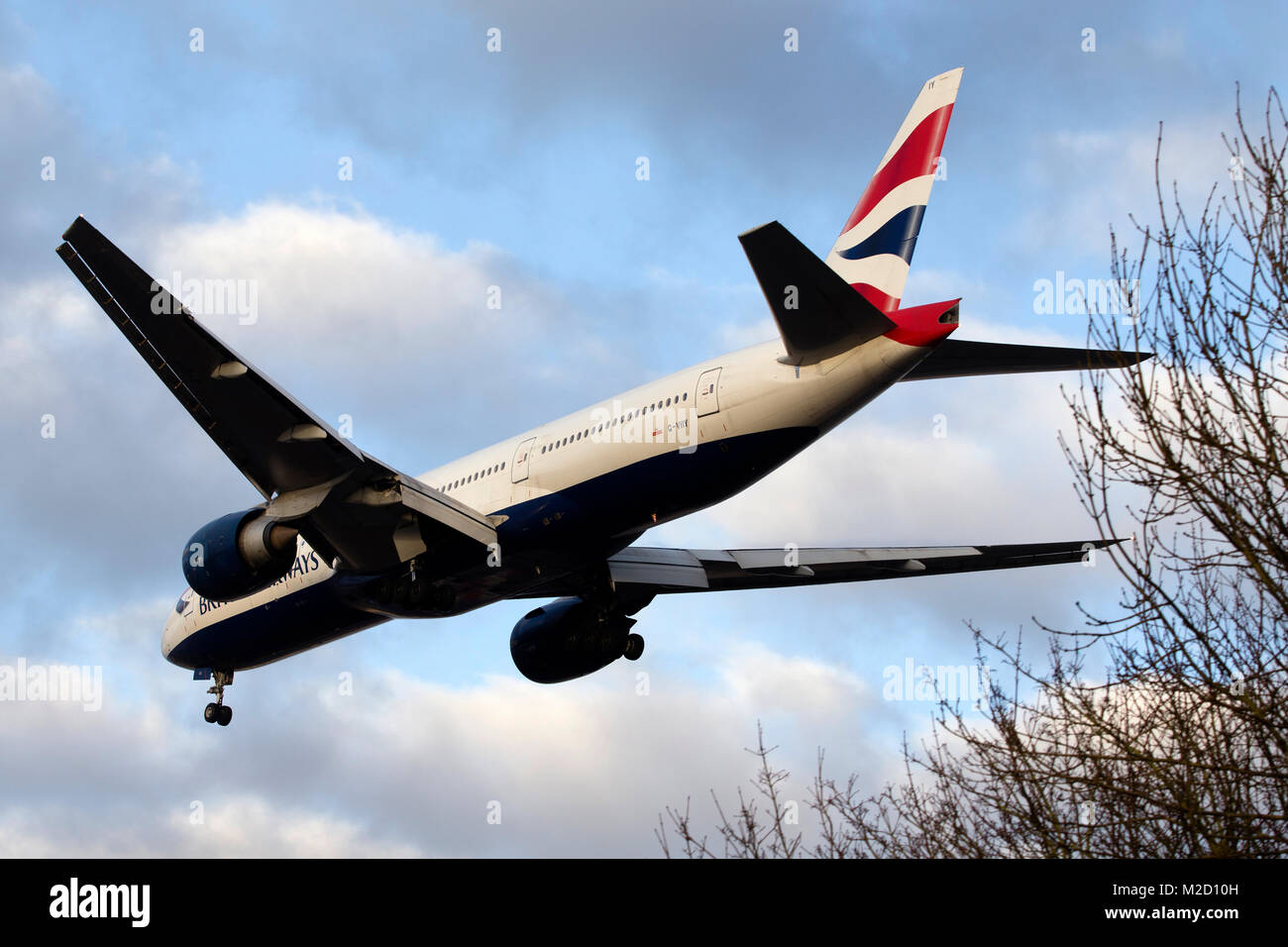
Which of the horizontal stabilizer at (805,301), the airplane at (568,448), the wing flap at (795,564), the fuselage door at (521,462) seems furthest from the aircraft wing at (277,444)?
the horizontal stabilizer at (805,301)

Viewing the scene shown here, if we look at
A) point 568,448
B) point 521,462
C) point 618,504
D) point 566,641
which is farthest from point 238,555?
point 566,641

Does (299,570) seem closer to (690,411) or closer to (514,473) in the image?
(514,473)

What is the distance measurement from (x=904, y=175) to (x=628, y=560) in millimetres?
10295

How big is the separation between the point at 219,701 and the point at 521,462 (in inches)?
439

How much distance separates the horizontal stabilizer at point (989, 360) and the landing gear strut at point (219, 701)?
1805 cm

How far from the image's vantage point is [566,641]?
29.7 metres

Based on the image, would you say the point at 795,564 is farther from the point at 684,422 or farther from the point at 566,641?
the point at 684,422

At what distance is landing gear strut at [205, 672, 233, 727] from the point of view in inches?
1223

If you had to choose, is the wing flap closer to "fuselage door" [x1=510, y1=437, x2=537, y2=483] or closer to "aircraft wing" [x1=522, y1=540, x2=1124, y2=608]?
"aircraft wing" [x1=522, y1=540, x2=1124, y2=608]

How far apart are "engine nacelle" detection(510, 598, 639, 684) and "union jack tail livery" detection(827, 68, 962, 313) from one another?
9811mm

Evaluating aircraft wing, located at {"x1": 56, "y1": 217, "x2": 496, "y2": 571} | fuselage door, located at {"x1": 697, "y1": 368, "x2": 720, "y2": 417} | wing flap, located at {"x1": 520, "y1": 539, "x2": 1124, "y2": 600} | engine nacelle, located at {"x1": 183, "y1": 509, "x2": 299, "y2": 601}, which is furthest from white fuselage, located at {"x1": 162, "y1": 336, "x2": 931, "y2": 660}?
wing flap, located at {"x1": 520, "y1": 539, "x2": 1124, "y2": 600}

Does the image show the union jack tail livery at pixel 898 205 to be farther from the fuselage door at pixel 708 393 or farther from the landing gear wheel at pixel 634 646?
the landing gear wheel at pixel 634 646
